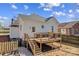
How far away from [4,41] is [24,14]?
0.41m

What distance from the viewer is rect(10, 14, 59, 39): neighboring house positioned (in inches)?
103

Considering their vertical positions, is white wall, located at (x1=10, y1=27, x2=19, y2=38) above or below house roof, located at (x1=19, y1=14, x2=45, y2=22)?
below

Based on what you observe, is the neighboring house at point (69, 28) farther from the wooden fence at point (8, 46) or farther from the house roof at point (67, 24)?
the wooden fence at point (8, 46)

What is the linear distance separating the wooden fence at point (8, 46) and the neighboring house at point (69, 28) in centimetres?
59

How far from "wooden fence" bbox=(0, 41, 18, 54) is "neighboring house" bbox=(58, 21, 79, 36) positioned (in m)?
0.59

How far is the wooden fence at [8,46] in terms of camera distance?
2586 mm

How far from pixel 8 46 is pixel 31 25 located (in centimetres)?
38

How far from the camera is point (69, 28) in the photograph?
8.59 feet

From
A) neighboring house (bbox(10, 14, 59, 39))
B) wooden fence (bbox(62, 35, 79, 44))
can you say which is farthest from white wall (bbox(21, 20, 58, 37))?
wooden fence (bbox(62, 35, 79, 44))

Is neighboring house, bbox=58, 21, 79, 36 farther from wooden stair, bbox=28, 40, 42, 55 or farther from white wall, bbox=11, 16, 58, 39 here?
wooden stair, bbox=28, 40, 42, 55

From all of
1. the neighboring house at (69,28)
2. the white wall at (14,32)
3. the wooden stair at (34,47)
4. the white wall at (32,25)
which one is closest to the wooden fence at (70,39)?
the neighboring house at (69,28)

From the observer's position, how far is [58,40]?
2643 mm

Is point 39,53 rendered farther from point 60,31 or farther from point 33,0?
point 33,0

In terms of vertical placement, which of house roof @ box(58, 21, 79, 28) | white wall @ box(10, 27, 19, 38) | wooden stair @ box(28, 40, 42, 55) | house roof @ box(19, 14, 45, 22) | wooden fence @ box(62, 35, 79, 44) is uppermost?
house roof @ box(19, 14, 45, 22)
